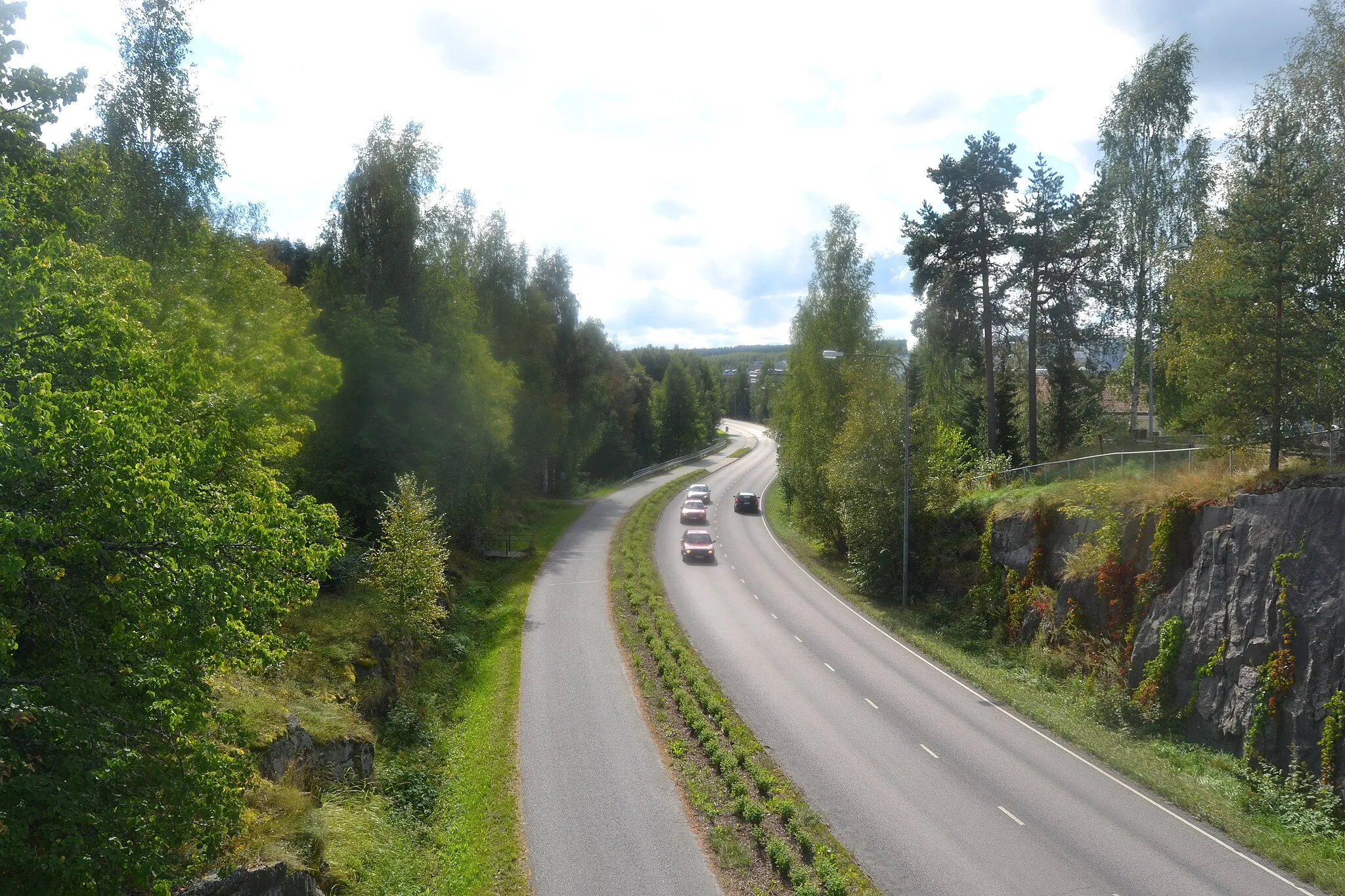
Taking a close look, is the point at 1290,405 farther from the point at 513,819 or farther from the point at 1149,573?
the point at 513,819

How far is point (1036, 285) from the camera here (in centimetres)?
3072

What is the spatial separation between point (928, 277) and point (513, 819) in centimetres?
2605

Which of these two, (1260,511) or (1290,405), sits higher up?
(1290,405)

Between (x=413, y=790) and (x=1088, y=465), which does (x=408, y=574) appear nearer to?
(x=413, y=790)

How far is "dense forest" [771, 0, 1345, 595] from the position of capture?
60.0ft

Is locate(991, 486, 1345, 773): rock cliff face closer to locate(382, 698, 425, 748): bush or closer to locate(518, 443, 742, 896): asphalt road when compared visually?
locate(518, 443, 742, 896): asphalt road

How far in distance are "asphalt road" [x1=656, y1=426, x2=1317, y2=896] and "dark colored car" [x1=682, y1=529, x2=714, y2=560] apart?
9434mm

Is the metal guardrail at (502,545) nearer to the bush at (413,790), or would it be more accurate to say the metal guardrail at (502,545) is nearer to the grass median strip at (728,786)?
the grass median strip at (728,786)

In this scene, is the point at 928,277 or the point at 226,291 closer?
the point at 226,291

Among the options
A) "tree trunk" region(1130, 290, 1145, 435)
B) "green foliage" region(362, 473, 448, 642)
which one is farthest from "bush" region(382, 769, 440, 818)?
"tree trunk" region(1130, 290, 1145, 435)

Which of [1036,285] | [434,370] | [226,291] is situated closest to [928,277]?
[1036,285]

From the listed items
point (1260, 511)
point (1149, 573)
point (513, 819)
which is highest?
point (1260, 511)

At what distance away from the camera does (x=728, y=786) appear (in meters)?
15.4

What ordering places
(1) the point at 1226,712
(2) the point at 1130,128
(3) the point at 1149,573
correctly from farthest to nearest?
(2) the point at 1130,128 < (3) the point at 1149,573 < (1) the point at 1226,712
